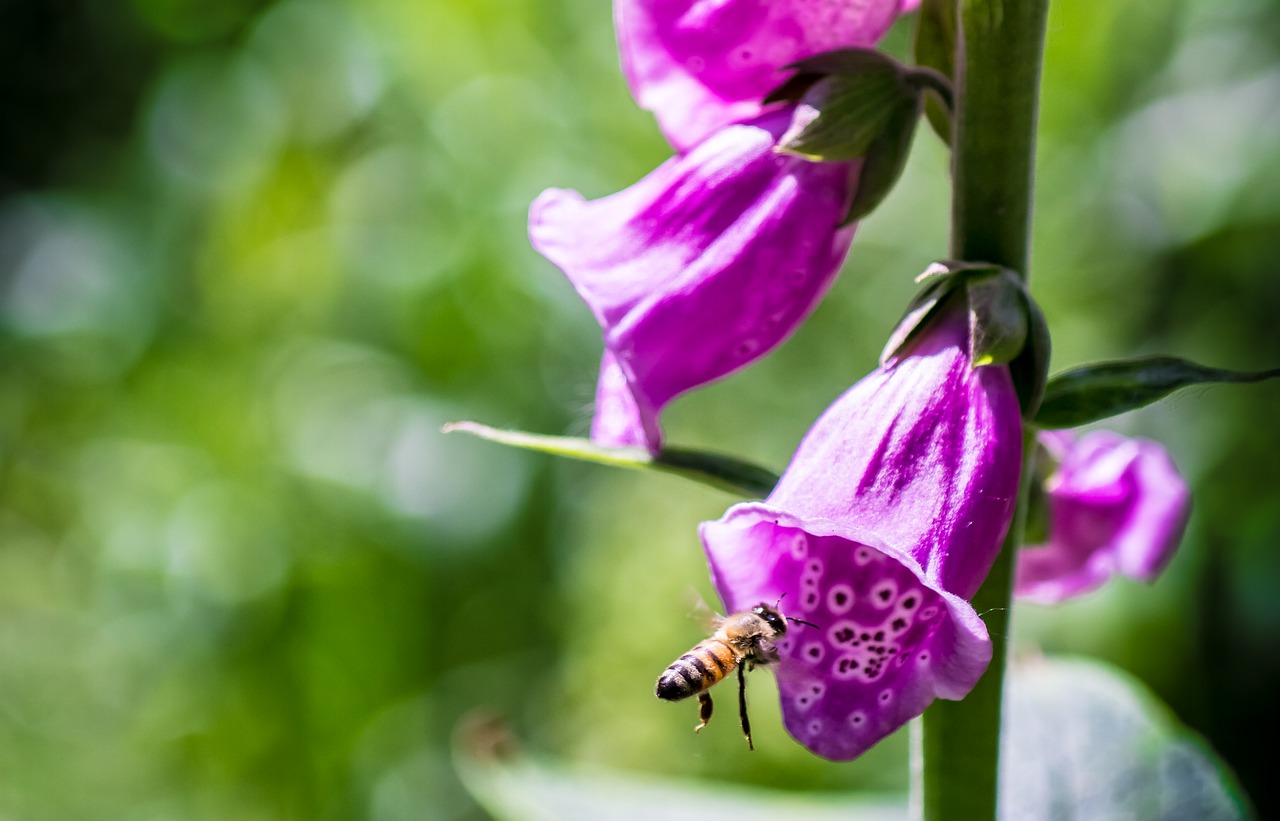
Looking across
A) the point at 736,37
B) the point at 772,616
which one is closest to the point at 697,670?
the point at 772,616

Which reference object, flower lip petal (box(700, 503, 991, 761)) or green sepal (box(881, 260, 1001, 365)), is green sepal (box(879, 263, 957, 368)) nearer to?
green sepal (box(881, 260, 1001, 365))

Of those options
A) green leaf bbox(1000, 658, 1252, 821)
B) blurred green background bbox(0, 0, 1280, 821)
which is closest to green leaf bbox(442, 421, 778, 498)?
green leaf bbox(1000, 658, 1252, 821)

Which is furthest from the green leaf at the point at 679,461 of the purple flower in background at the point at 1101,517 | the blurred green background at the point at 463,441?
the blurred green background at the point at 463,441

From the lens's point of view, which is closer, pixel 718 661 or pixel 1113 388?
pixel 1113 388

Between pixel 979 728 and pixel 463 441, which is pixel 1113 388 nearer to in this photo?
pixel 979 728

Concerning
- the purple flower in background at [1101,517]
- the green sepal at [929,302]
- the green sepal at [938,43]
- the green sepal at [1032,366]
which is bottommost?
the purple flower in background at [1101,517]

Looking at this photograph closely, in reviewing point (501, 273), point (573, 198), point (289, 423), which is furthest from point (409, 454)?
point (573, 198)

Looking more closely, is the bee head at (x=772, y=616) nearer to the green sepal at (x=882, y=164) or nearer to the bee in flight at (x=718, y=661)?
the bee in flight at (x=718, y=661)
